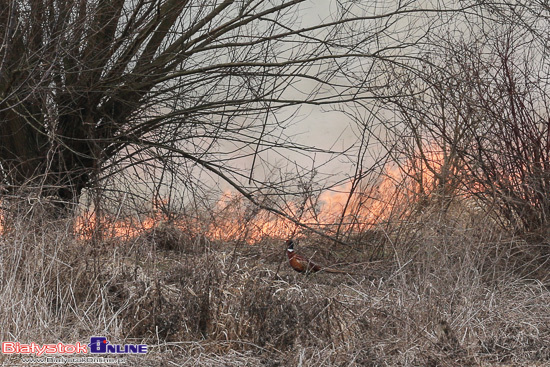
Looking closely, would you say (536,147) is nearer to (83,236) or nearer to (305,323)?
(305,323)

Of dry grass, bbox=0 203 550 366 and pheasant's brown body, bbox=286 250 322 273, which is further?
pheasant's brown body, bbox=286 250 322 273

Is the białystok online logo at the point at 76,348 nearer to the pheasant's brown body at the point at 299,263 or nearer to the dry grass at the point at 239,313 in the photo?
the dry grass at the point at 239,313

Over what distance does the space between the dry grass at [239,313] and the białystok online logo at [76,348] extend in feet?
0.21

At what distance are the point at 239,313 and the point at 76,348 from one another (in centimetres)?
99

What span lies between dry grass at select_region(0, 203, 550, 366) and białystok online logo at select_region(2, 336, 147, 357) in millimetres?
65

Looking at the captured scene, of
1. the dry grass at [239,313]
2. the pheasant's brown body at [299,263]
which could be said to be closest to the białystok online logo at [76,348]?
the dry grass at [239,313]

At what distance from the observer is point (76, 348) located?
4.14 m

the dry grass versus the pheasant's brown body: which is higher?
the pheasant's brown body

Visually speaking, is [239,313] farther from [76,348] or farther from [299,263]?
[299,263]

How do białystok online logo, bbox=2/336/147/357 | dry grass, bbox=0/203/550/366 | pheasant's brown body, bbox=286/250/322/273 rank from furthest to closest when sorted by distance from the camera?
pheasant's brown body, bbox=286/250/322/273 → dry grass, bbox=0/203/550/366 → białystok online logo, bbox=2/336/147/357

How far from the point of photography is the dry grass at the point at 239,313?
4.22 m

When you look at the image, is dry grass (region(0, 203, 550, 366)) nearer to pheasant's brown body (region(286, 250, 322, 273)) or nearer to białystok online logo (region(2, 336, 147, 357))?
białystok online logo (region(2, 336, 147, 357))

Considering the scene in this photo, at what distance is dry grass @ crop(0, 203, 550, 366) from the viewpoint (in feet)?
13.9

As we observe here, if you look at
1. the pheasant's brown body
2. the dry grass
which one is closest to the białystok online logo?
the dry grass
